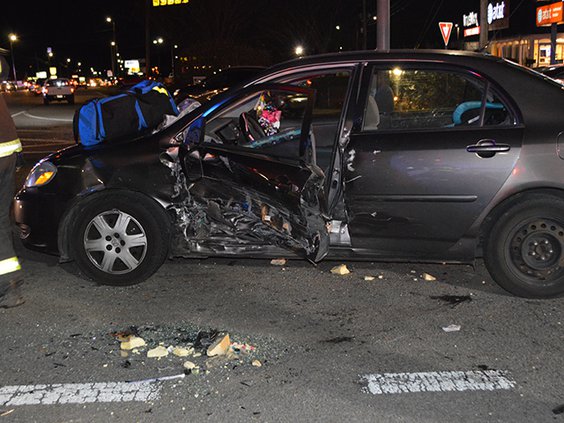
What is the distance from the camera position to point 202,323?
4.34 metres

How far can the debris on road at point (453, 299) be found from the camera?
15.3 feet

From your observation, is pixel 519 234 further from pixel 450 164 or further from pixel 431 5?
pixel 431 5

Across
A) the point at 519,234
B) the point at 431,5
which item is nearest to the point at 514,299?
the point at 519,234

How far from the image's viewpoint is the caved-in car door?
183 inches

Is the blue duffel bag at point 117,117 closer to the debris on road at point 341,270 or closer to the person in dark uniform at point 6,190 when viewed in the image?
the person in dark uniform at point 6,190

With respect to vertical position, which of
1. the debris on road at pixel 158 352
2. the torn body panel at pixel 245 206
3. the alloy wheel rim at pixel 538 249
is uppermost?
the torn body panel at pixel 245 206

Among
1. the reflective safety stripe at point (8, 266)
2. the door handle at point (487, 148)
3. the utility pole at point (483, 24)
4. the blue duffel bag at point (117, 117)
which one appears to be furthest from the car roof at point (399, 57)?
the utility pole at point (483, 24)

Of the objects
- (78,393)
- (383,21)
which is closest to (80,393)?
(78,393)

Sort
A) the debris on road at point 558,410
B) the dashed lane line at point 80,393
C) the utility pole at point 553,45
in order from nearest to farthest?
the debris on road at point 558,410
the dashed lane line at point 80,393
the utility pole at point 553,45

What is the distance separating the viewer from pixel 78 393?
3416 mm

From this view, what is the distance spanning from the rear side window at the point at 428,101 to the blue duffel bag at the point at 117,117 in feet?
5.79

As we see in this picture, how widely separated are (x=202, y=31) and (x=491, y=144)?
1633 inches

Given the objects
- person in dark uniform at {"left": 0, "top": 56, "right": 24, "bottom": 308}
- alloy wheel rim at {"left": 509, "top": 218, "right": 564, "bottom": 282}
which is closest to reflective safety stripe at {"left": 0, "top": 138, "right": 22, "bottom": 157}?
person in dark uniform at {"left": 0, "top": 56, "right": 24, "bottom": 308}

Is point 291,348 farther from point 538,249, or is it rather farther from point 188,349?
point 538,249
